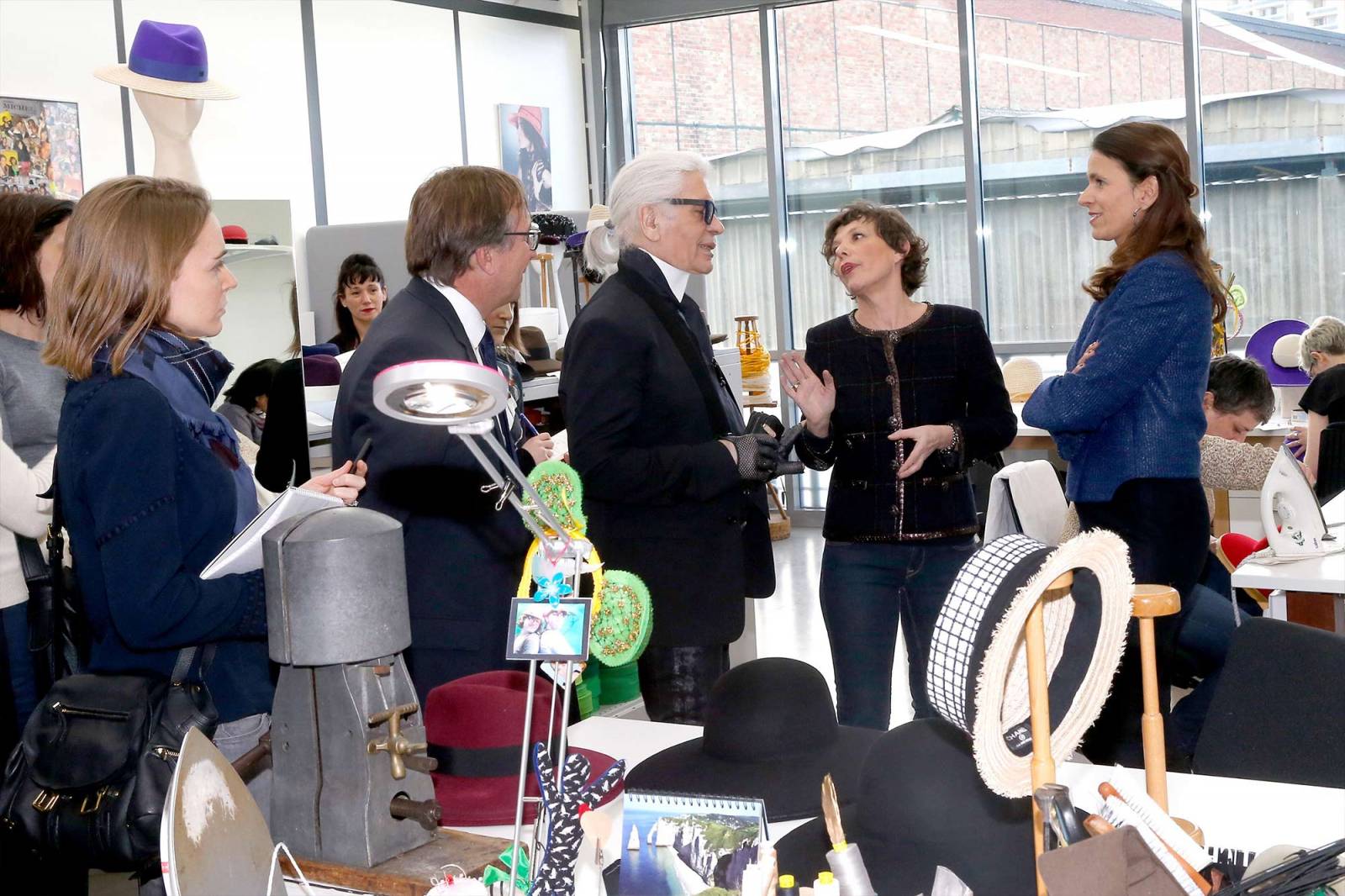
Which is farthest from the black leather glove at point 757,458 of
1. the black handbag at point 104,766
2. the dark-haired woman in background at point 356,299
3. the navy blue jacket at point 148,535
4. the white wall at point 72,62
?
the white wall at point 72,62

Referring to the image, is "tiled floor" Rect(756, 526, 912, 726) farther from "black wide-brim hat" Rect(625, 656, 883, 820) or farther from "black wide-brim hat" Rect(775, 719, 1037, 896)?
"black wide-brim hat" Rect(775, 719, 1037, 896)

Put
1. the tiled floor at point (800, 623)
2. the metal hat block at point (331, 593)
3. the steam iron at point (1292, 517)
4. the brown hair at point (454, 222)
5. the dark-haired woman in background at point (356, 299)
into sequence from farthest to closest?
1. the dark-haired woman in background at point (356, 299)
2. the tiled floor at point (800, 623)
3. the steam iron at point (1292, 517)
4. the brown hair at point (454, 222)
5. the metal hat block at point (331, 593)

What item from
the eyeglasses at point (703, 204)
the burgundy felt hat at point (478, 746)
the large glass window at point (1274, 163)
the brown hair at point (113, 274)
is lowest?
the burgundy felt hat at point (478, 746)

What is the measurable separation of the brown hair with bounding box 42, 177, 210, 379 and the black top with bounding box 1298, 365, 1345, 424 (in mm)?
3633

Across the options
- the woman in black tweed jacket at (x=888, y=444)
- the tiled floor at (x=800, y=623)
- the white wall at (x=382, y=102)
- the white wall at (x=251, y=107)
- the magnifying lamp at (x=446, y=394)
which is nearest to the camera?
the magnifying lamp at (x=446, y=394)

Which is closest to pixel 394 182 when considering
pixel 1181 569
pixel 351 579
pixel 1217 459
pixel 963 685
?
pixel 1217 459

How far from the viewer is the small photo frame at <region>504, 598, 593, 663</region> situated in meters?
1.16

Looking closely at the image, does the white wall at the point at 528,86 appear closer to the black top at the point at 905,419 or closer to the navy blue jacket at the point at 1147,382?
the black top at the point at 905,419

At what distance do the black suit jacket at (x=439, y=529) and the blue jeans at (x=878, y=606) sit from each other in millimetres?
838

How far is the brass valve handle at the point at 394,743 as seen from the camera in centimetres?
144

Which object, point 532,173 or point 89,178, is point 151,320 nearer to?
point 89,178

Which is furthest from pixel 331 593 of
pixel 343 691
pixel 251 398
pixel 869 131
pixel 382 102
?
pixel 869 131

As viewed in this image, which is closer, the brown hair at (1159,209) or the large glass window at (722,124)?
the brown hair at (1159,209)

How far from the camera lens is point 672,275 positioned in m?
2.60
